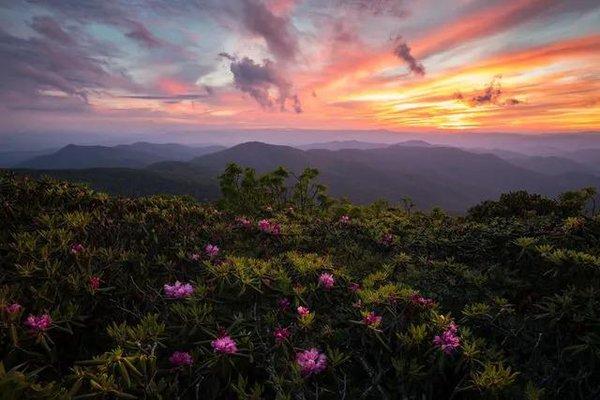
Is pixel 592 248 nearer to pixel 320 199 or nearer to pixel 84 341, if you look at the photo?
pixel 84 341

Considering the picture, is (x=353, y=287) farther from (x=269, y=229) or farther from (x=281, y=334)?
(x=269, y=229)

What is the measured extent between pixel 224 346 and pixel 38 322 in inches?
70.6

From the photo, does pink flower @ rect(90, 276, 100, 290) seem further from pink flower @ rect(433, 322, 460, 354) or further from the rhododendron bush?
pink flower @ rect(433, 322, 460, 354)

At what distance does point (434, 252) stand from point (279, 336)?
5337 millimetres

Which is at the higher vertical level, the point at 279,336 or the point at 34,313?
the point at 34,313

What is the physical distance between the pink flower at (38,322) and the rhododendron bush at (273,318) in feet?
0.06

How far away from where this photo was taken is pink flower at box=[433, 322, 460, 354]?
13.1 feet

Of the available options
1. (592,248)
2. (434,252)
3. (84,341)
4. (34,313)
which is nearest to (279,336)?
(84,341)

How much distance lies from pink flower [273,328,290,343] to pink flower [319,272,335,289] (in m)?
1.29

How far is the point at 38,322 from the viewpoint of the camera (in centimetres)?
372

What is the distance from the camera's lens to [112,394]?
3.12 m

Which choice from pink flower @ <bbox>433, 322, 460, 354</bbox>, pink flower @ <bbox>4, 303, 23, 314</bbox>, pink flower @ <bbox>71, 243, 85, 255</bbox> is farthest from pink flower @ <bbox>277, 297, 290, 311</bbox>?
pink flower @ <bbox>71, 243, 85, 255</bbox>

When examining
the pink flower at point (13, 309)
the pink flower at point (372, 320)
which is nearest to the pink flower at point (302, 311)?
the pink flower at point (372, 320)

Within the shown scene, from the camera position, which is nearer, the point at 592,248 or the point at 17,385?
the point at 17,385
